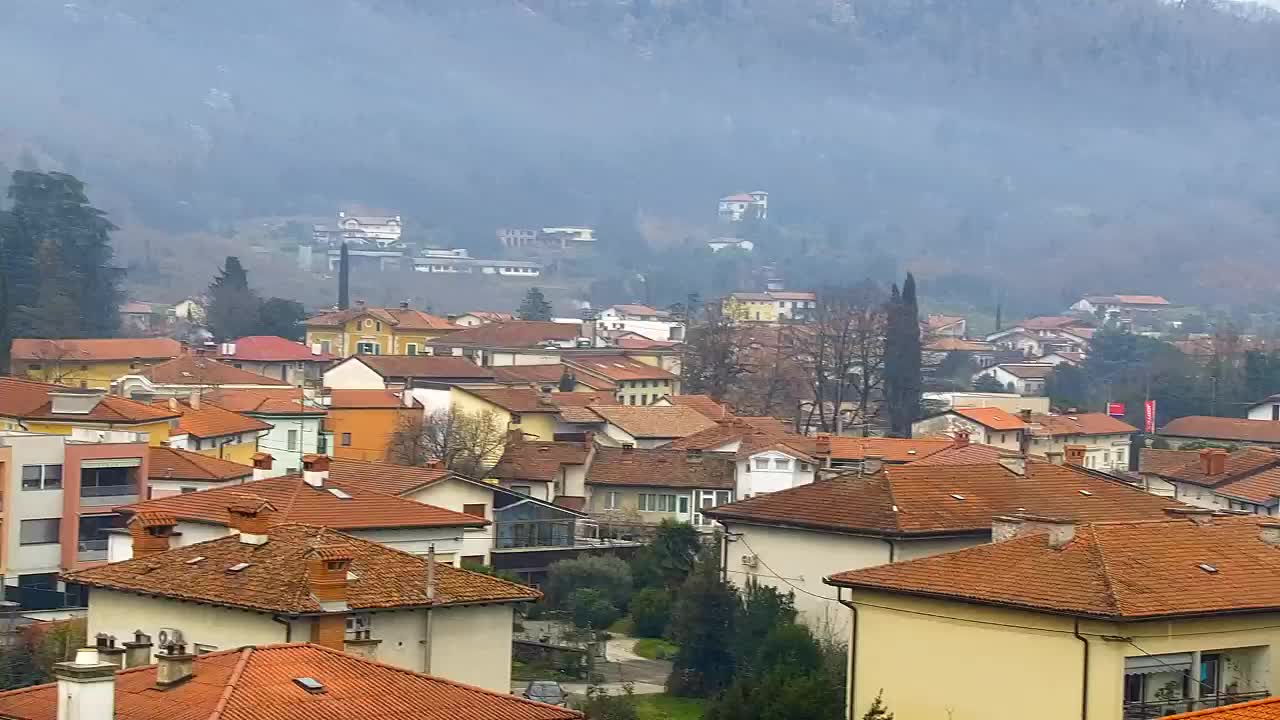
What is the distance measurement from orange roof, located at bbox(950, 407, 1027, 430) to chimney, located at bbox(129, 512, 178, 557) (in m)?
51.3

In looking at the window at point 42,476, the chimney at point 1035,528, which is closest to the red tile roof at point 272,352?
the window at point 42,476

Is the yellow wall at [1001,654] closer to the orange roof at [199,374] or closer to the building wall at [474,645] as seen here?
the building wall at [474,645]

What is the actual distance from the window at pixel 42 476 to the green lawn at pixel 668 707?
51.1 feet

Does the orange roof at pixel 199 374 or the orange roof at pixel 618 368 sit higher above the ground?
the orange roof at pixel 618 368

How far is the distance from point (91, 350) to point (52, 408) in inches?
1200

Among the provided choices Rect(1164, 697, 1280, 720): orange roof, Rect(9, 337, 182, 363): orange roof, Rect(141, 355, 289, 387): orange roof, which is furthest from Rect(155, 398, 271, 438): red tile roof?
Rect(1164, 697, 1280, 720): orange roof

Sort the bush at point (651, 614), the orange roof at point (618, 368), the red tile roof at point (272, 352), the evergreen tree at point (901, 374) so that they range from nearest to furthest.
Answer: the bush at point (651, 614) → the evergreen tree at point (901, 374) → the orange roof at point (618, 368) → the red tile roof at point (272, 352)

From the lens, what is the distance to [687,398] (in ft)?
256

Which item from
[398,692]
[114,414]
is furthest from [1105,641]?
[114,414]

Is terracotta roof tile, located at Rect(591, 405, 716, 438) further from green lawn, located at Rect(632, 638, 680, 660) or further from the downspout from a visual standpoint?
the downspout

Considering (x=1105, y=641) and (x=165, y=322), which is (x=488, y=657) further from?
(x=165, y=322)

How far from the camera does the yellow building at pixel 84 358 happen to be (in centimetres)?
7619

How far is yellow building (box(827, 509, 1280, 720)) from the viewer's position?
21.2 metres

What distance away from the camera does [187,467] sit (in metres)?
49.7
